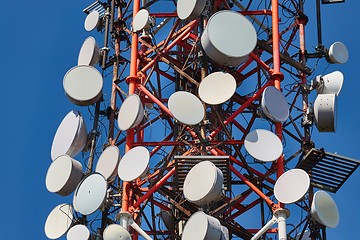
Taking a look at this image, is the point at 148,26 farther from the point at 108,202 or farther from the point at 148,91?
the point at 108,202

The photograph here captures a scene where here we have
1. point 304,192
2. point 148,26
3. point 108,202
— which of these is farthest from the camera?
point 148,26

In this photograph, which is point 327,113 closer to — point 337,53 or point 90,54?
point 337,53

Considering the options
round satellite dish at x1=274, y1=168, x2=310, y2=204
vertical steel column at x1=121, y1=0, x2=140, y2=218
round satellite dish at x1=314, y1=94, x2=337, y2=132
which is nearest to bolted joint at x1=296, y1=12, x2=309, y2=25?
round satellite dish at x1=314, y1=94, x2=337, y2=132

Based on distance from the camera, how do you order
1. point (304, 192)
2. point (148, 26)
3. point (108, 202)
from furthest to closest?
point (148, 26), point (108, 202), point (304, 192)

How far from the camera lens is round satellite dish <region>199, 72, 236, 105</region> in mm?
30141

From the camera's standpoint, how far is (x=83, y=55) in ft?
115

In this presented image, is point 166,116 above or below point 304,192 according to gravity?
above

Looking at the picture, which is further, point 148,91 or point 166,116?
point 166,116

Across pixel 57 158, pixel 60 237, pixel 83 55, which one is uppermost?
pixel 83 55

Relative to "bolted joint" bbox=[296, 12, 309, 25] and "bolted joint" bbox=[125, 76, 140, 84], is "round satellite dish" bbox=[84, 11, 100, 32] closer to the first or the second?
"bolted joint" bbox=[125, 76, 140, 84]

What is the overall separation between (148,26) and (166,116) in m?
2.73

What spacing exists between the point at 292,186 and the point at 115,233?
460 centimetres

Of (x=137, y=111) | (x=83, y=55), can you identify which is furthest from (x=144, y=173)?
(x=83, y=55)

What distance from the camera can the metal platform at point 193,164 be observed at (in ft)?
96.7
